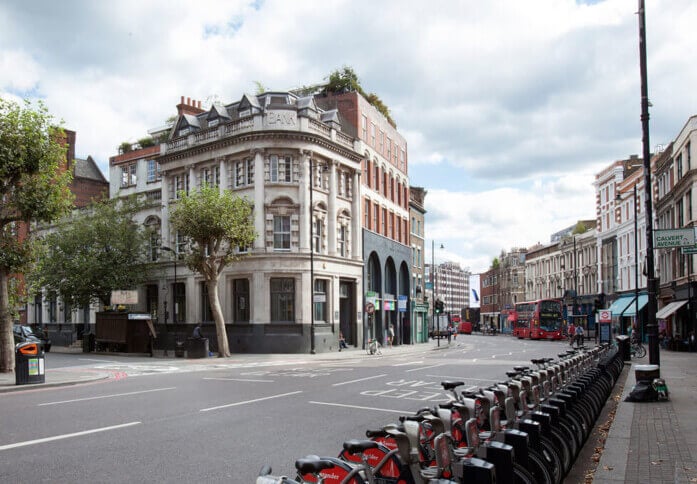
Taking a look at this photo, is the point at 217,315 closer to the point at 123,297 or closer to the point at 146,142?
the point at 123,297

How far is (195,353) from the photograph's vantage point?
108 feet

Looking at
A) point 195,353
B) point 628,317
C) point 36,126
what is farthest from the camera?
point 628,317

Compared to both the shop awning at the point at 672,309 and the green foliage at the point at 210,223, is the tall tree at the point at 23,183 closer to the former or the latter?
the green foliage at the point at 210,223

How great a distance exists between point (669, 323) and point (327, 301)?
89.7 ft

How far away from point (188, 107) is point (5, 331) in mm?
29884

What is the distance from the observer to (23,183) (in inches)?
850

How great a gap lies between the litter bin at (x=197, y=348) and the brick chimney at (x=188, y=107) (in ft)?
70.6

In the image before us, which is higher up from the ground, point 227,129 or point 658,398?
point 227,129

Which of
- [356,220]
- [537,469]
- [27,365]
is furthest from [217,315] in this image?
[537,469]

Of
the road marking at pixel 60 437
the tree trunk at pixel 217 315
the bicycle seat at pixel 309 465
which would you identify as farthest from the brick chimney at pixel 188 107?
the bicycle seat at pixel 309 465

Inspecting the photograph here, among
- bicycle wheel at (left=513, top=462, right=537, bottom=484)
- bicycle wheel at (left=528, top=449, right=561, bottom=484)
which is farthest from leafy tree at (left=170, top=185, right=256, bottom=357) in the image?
bicycle wheel at (left=513, top=462, right=537, bottom=484)

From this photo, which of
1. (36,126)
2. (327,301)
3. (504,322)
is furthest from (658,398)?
(504,322)

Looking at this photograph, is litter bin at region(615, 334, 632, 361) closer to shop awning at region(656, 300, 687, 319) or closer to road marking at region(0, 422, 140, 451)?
shop awning at region(656, 300, 687, 319)

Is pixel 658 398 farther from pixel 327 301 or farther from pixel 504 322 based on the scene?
pixel 504 322
